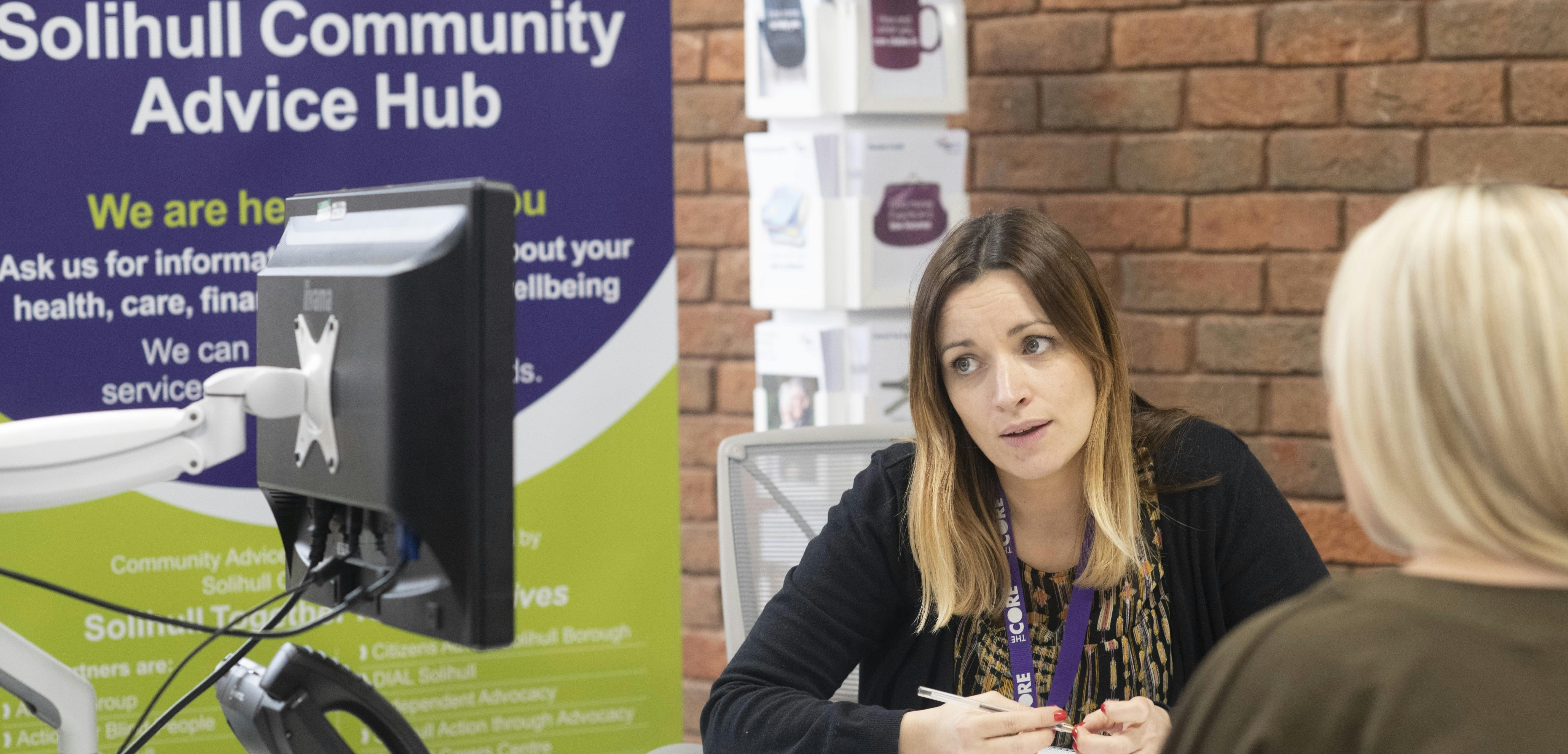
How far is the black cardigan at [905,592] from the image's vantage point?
1.36m

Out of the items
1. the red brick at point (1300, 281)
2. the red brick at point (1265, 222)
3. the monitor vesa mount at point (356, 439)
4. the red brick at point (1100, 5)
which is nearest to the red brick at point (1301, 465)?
the red brick at point (1300, 281)

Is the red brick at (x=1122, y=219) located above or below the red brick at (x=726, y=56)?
below

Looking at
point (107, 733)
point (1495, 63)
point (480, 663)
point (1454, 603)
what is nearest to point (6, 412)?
point (107, 733)

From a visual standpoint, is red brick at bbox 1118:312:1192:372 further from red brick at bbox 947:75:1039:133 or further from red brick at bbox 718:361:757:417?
red brick at bbox 718:361:757:417

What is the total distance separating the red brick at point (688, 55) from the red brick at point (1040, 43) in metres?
0.52

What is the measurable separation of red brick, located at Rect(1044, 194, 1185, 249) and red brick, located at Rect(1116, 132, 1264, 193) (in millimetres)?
24

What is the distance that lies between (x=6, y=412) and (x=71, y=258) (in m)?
0.21

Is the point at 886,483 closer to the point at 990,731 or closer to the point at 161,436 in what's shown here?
the point at 990,731

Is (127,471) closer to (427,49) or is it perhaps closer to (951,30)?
(427,49)

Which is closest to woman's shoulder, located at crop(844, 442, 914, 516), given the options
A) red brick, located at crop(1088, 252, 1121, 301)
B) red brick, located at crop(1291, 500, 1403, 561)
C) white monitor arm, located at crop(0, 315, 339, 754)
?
white monitor arm, located at crop(0, 315, 339, 754)

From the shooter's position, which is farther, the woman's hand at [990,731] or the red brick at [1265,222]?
the red brick at [1265,222]

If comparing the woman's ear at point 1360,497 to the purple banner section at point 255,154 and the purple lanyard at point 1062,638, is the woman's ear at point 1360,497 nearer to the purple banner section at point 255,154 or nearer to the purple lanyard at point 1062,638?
the purple lanyard at point 1062,638

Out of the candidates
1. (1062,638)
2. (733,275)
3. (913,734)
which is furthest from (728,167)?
(913,734)

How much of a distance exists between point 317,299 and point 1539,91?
1.94 meters
